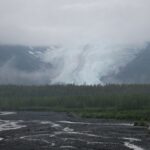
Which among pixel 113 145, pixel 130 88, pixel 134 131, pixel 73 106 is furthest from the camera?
pixel 130 88

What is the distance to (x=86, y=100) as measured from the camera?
481ft

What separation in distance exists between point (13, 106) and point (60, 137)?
95539 millimetres

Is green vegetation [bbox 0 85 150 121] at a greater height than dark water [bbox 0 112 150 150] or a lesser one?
greater

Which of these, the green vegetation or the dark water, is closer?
the dark water

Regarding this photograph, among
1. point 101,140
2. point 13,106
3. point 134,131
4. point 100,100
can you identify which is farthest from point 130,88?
point 101,140

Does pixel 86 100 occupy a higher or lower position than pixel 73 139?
higher

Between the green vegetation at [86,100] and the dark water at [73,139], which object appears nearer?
the dark water at [73,139]

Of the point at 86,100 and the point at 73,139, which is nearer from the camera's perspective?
the point at 73,139

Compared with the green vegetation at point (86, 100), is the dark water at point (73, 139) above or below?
below

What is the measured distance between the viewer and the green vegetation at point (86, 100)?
11306 centimetres

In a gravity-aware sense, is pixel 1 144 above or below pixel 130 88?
below

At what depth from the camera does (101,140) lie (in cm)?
5475

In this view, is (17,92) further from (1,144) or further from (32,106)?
(1,144)

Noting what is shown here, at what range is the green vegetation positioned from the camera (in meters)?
113
